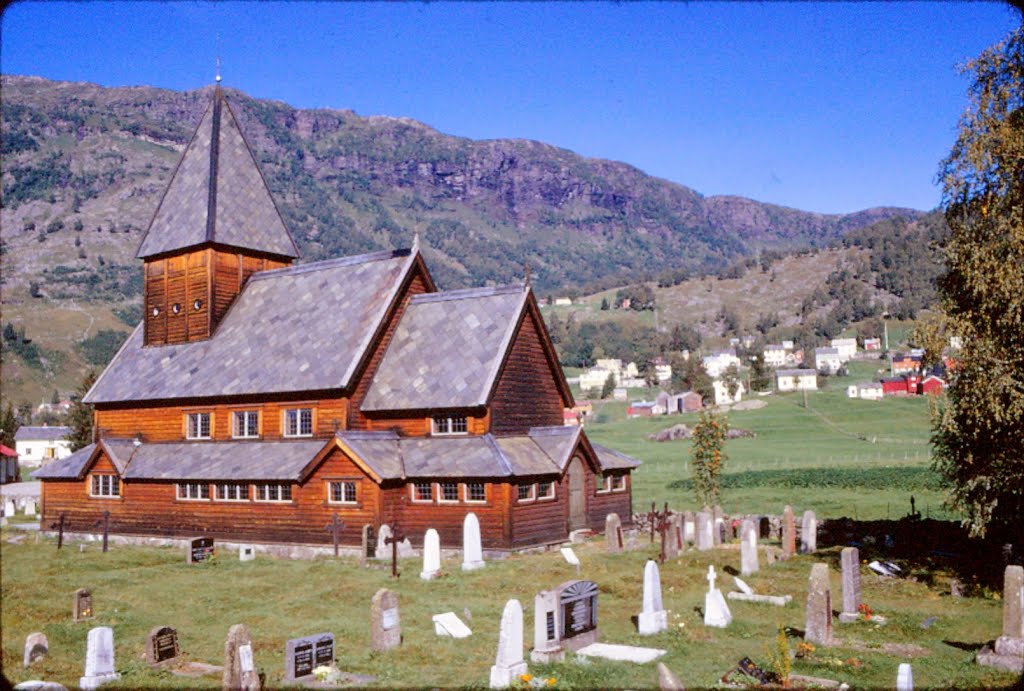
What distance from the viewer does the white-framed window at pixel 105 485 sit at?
40631 millimetres

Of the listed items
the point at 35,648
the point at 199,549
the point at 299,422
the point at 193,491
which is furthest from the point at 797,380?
the point at 35,648

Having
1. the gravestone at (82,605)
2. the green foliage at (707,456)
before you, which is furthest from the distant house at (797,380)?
the gravestone at (82,605)

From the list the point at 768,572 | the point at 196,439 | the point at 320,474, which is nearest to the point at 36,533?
the point at 196,439

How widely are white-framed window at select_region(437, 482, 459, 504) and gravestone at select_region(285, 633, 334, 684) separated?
16.8 metres

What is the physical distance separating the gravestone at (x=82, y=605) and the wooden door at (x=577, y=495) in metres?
18.7

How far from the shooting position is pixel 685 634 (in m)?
18.6

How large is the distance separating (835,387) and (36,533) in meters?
150

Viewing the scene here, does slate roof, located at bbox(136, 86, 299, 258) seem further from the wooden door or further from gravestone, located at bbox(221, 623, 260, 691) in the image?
gravestone, located at bbox(221, 623, 260, 691)

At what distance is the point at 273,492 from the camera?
3475cm

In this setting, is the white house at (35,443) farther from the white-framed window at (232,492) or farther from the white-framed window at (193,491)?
the white-framed window at (232,492)

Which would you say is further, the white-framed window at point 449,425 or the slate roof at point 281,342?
the slate roof at point 281,342

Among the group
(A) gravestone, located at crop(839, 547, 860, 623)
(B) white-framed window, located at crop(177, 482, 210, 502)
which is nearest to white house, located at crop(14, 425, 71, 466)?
(B) white-framed window, located at crop(177, 482, 210, 502)

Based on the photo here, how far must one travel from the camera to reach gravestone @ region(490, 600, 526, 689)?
1480 cm

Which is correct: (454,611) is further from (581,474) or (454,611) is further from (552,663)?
(581,474)
